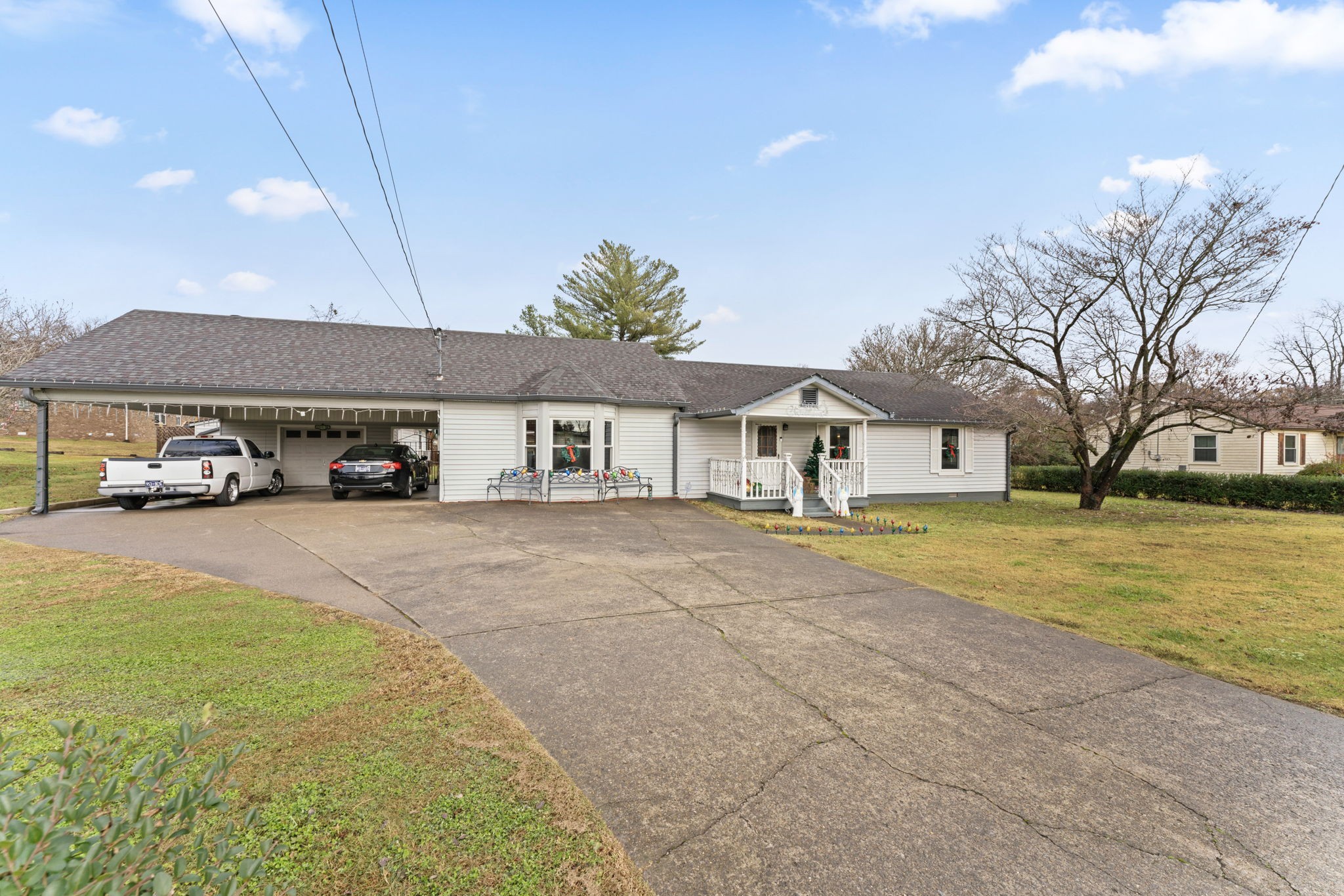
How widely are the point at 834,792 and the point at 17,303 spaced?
41189mm

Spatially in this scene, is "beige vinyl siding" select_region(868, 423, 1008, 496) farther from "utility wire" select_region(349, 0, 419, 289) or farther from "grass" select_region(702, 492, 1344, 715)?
"utility wire" select_region(349, 0, 419, 289)

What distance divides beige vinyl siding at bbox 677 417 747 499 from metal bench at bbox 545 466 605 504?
A: 8.03 ft

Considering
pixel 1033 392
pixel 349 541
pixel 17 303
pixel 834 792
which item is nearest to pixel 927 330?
pixel 1033 392

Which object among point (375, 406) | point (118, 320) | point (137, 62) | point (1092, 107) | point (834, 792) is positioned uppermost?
point (1092, 107)

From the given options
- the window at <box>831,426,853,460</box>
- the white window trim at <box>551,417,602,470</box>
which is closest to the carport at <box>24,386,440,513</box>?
the white window trim at <box>551,417,602,470</box>

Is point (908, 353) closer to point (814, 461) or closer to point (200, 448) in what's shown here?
point (814, 461)

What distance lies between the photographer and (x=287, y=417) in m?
18.3

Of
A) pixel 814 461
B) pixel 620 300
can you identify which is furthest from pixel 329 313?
pixel 814 461

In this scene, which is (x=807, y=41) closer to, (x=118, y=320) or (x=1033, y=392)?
(x=1033, y=392)

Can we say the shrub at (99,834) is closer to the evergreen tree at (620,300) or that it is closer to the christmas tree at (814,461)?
the christmas tree at (814,461)

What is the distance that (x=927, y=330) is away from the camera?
116ft

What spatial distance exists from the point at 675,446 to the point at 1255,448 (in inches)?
1003

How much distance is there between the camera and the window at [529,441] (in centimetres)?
1580

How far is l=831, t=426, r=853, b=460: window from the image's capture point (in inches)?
704
